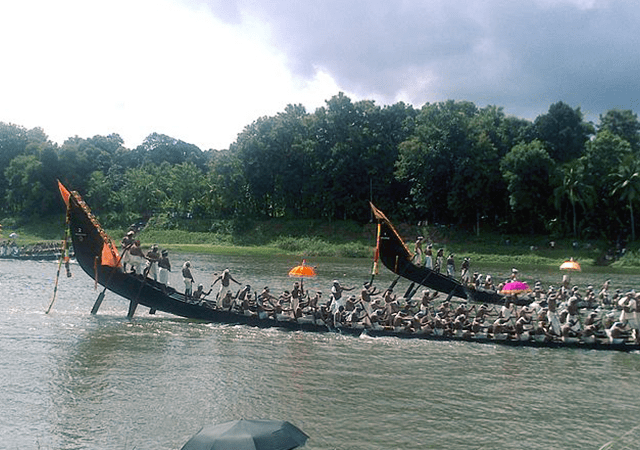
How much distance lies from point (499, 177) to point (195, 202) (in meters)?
36.8

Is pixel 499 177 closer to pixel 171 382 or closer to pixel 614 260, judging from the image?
pixel 614 260

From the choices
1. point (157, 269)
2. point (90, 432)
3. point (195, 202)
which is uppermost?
point (195, 202)

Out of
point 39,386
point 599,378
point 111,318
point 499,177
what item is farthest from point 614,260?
point 39,386

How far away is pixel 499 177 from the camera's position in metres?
59.9

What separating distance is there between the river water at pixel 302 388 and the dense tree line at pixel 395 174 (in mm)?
40983

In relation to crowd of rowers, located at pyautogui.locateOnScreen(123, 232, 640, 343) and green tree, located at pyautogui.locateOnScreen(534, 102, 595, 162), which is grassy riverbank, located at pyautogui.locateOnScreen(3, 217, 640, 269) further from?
crowd of rowers, located at pyautogui.locateOnScreen(123, 232, 640, 343)

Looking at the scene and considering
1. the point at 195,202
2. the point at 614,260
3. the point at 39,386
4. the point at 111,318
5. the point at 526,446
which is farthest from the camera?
the point at 195,202

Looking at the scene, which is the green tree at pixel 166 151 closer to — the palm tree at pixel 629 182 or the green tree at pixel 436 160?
the green tree at pixel 436 160

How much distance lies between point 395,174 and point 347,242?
9572mm

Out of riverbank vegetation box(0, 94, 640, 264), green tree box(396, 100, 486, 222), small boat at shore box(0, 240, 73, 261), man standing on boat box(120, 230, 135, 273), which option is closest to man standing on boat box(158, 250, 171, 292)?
man standing on boat box(120, 230, 135, 273)

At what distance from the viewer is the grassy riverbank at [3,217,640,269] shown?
5369cm

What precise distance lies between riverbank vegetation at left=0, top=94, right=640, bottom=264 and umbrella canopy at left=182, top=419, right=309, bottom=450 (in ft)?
164

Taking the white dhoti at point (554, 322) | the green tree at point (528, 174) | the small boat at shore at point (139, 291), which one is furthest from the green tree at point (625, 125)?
the small boat at shore at point (139, 291)

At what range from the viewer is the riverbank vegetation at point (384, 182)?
5725 centimetres
